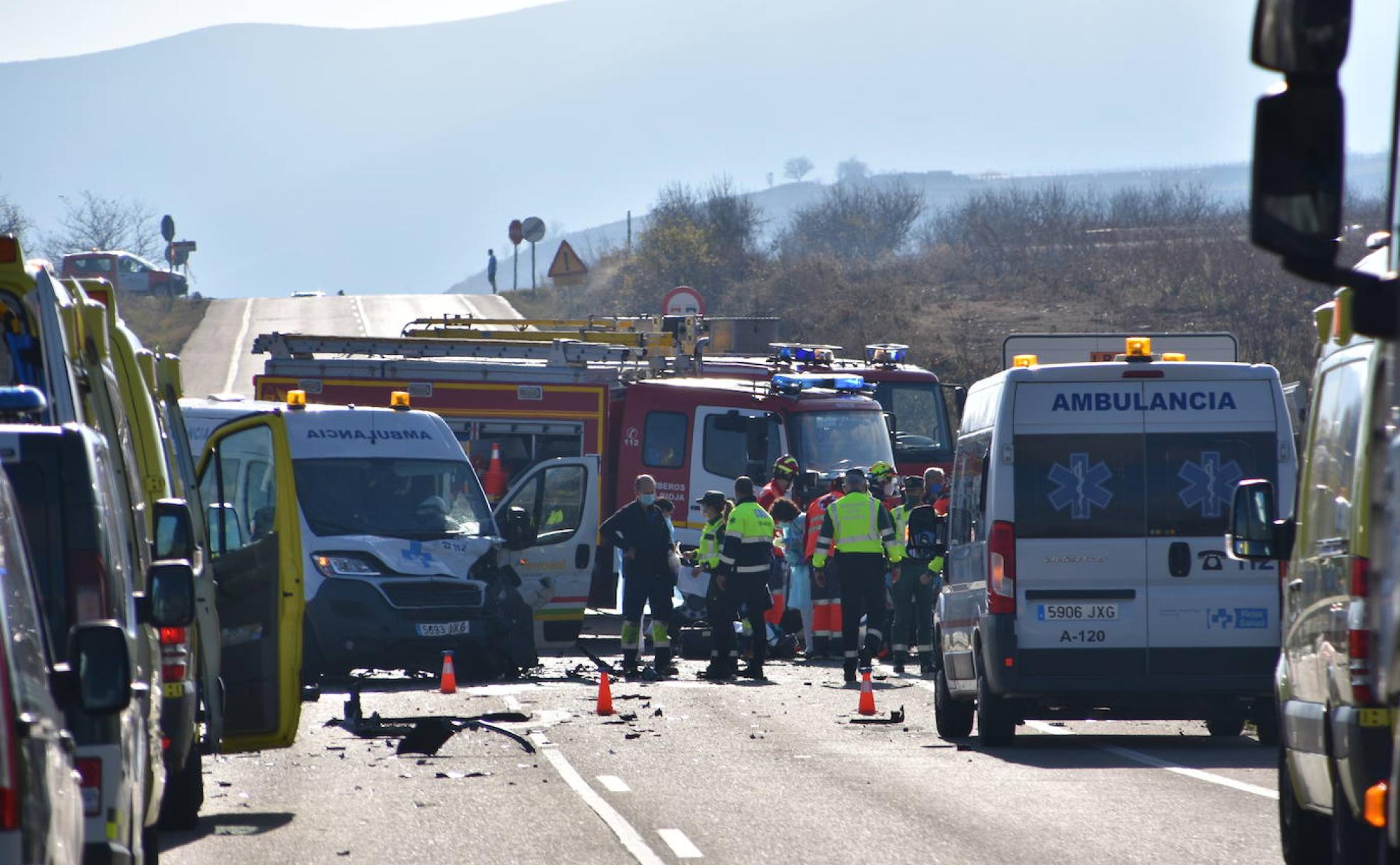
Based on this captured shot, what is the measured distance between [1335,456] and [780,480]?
15.1m

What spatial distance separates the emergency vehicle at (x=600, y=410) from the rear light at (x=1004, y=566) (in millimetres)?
11096

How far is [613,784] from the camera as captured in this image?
443 inches

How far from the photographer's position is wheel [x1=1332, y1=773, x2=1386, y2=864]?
6488 millimetres

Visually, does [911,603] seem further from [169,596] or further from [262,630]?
[169,596]

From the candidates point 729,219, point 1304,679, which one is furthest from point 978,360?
point 1304,679

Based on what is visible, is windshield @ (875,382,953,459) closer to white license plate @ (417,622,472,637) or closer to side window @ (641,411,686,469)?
side window @ (641,411,686,469)

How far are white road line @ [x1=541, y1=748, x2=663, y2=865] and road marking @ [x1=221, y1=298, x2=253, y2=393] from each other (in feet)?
101

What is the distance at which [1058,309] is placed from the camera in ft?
173

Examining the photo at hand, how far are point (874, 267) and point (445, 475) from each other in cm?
5372

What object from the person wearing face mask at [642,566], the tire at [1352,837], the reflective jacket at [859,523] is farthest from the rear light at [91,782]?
the person wearing face mask at [642,566]

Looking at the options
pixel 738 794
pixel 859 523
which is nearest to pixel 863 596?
pixel 859 523

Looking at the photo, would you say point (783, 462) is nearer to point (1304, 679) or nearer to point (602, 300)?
point (1304, 679)

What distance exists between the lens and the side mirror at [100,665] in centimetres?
503

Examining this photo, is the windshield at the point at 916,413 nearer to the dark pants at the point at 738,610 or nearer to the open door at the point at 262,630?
the dark pants at the point at 738,610
